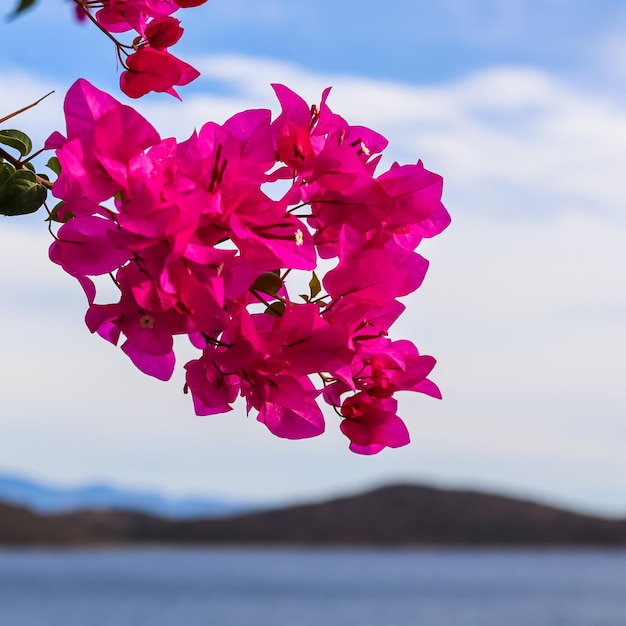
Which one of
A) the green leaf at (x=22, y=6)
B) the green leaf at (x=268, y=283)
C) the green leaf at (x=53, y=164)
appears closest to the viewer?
the green leaf at (x=22, y=6)

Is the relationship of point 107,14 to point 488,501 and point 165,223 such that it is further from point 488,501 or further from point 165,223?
point 488,501

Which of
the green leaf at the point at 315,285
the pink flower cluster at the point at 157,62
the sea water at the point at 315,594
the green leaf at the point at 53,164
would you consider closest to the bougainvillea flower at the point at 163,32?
the pink flower cluster at the point at 157,62

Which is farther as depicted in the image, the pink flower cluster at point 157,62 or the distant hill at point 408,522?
the distant hill at point 408,522

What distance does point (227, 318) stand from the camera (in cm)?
71

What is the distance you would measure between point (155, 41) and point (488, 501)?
1808 inches

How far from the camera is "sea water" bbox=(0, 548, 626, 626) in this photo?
3344 centimetres

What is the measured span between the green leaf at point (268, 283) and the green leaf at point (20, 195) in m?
0.20

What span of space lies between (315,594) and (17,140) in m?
42.5

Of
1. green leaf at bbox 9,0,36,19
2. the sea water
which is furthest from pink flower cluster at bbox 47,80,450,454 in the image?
the sea water

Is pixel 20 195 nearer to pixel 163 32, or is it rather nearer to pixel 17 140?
pixel 17 140

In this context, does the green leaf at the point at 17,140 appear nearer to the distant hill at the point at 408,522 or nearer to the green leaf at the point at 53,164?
the green leaf at the point at 53,164

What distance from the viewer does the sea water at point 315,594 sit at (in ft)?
110

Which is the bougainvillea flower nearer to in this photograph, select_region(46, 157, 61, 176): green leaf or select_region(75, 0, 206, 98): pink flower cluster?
select_region(75, 0, 206, 98): pink flower cluster

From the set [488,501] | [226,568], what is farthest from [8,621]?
[226,568]
